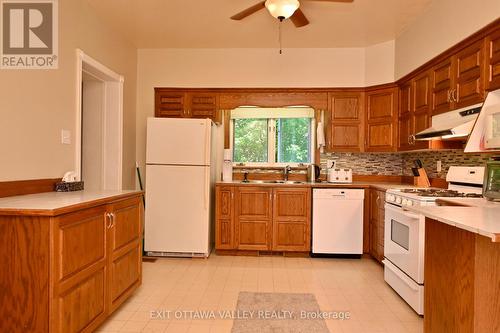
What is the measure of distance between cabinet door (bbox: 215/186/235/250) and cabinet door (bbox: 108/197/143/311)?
4.36 feet

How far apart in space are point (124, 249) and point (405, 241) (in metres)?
2.19

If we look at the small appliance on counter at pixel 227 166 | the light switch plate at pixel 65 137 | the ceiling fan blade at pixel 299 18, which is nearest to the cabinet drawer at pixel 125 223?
the light switch plate at pixel 65 137

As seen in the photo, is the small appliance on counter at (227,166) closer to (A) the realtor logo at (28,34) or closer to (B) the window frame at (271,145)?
(B) the window frame at (271,145)

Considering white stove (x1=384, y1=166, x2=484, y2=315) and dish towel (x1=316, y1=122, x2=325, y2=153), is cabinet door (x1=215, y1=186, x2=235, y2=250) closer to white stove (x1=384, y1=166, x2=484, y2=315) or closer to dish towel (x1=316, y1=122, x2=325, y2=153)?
dish towel (x1=316, y1=122, x2=325, y2=153)

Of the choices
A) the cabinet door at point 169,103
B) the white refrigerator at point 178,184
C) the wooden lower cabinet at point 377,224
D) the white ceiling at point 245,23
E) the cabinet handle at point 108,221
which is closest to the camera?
the cabinet handle at point 108,221

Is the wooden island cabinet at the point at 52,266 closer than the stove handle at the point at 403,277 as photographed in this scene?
Yes

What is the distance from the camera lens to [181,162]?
11.9ft

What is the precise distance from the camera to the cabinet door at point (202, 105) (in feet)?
13.4

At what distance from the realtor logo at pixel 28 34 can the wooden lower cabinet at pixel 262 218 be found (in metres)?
2.15

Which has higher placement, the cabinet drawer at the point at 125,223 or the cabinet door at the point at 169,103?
the cabinet door at the point at 169,103

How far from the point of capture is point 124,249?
227 centimetres

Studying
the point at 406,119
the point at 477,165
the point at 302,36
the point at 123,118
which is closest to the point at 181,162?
the point at 123,118

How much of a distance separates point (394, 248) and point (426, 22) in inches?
86.5

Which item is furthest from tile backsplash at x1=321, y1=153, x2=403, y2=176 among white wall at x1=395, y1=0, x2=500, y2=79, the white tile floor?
the white tile floor
